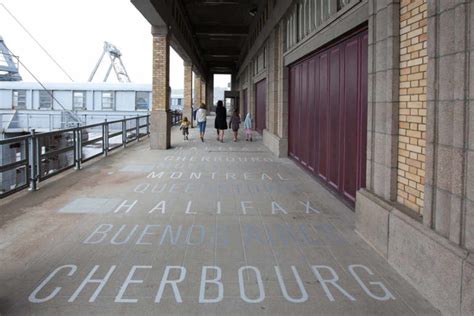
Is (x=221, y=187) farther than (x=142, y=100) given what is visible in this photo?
No

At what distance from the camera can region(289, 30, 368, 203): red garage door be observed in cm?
741

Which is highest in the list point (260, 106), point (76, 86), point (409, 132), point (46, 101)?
point (76, 86)

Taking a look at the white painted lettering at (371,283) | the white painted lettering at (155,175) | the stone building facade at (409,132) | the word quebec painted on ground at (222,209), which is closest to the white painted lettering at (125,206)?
the word quebec painted on ground at (222,209)

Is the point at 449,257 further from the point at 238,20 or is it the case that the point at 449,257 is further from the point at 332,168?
the point at 238,20

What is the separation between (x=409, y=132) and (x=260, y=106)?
747 inches

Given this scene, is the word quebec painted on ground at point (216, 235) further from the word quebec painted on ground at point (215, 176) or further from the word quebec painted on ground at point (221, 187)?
the word quebec painted on ground at point (215, 176)

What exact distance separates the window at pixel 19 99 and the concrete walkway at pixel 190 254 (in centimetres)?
2346

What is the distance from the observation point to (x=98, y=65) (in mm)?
66312

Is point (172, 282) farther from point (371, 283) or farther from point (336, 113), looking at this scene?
point (336, 113)

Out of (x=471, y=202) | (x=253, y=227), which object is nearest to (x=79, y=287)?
(x=253, y=227)

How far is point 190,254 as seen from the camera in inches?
207

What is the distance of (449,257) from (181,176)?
7871 millimetres

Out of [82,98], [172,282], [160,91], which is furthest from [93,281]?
[82,98]

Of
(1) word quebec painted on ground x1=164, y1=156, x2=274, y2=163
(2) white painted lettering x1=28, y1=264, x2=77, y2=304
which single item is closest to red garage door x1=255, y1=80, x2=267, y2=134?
(1) word quebec painted on ground x1=164, y1=156, x2=274, y2=163
